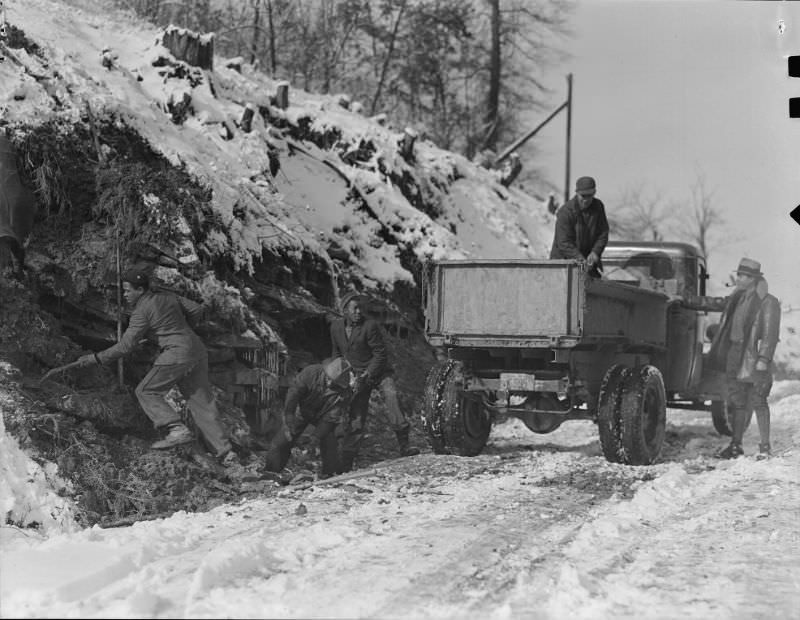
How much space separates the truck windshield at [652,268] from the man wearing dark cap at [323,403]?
4.67 meters

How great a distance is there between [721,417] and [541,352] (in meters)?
3.83

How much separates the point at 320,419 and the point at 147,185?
3.01m

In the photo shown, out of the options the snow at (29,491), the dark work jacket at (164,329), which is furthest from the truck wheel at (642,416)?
the snow at (29,491)

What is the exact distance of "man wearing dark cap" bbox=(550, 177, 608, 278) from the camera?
1011 cm

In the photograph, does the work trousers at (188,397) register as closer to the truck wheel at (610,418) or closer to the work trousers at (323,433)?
the work trousers at (323,433)

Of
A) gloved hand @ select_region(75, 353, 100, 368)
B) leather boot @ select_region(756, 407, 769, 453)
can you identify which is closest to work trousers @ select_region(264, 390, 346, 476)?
gloved hand @ select_region(75, 353, 100, 368)

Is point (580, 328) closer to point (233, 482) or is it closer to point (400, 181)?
point (233, 482)

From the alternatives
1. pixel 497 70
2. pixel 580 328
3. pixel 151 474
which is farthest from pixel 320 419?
pixel 497 70

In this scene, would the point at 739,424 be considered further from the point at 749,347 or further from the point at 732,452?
the point at 749,347

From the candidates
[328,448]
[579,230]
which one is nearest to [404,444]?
[328,448]

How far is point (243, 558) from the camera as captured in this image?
16.9 ft

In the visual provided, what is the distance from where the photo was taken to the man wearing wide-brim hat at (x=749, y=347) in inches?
393

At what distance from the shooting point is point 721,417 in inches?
472

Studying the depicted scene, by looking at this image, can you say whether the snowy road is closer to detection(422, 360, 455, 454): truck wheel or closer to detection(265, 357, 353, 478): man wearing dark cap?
detection(265, 357, 353, 478): man wearing dark cap
